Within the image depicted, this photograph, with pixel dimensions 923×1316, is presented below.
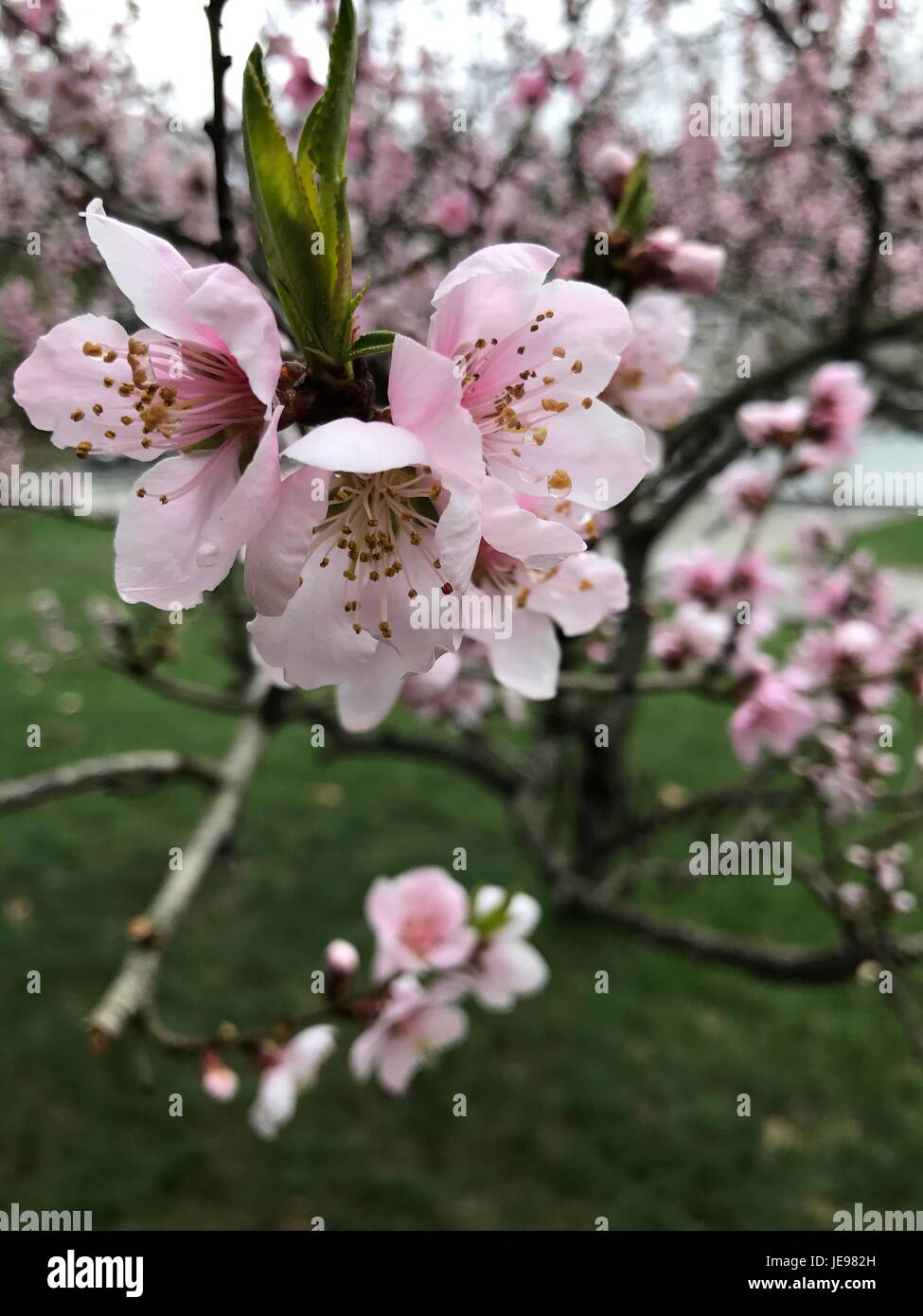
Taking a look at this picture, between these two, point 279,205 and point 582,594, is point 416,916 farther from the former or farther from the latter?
point 279,205

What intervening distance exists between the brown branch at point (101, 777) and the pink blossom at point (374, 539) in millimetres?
973

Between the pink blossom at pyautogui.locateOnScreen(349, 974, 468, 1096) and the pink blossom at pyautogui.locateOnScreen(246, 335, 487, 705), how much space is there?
1043 mm

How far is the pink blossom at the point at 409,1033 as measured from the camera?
160cm

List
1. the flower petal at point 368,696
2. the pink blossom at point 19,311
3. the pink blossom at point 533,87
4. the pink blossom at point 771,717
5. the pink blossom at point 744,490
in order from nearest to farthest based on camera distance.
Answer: the flower petal at point 368,696 → the pink blossom at point 771,717 → the pink blossom at point 744,490 → the pink blossom at point 533,87 → the pink blossom at point 19,311

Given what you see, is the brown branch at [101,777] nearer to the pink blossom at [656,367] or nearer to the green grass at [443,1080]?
the green grass at [443,1080]

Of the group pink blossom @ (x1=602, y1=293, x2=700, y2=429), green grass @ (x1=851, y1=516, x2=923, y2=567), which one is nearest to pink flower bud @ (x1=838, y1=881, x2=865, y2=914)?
pink blossom @ (x1=602, y1=293, x2=700, y2=429)

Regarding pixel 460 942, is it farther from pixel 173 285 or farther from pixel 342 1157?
pixel 342 1157

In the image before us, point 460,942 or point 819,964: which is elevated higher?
point 460,942

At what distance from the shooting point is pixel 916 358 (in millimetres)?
4438

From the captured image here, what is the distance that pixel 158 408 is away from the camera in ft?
2.03

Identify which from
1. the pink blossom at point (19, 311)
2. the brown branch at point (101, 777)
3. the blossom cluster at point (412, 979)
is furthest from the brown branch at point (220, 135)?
the pink blossom at point (19, 311)
